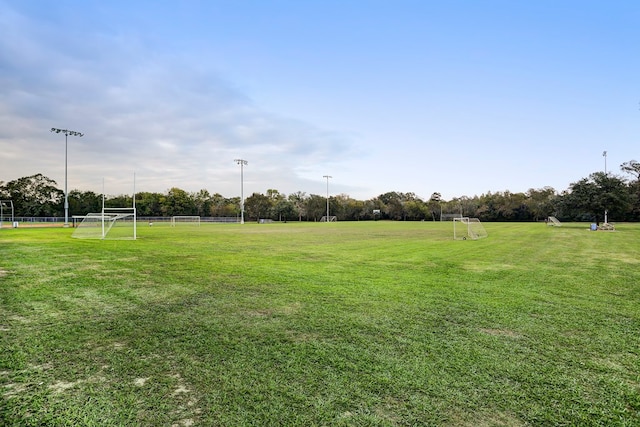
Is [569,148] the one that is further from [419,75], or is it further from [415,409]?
[415,409]

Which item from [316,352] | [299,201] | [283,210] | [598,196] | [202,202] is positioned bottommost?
[316,352]

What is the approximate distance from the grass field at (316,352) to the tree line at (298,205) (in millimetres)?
46946

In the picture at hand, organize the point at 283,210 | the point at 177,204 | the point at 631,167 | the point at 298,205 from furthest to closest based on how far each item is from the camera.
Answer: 1. the point at 298,205
2. the point at 283,210
3. the point at 177,204
4. the point at 631,167

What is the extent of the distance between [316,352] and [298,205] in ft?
333

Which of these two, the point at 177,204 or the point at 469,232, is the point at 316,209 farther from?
the point at 469,232

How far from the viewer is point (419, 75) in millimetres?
23375

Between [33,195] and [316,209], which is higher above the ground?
[33,195]

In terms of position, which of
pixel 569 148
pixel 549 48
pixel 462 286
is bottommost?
pixel 462 286

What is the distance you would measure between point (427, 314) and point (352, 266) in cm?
559

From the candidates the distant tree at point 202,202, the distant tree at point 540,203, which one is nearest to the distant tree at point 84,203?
the distant tree at point 202,202

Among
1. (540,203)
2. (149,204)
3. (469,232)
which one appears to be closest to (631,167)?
(540,203)

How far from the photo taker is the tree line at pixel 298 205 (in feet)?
245

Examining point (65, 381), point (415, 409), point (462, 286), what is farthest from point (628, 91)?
point (65, 381)

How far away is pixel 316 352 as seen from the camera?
3.96 m
